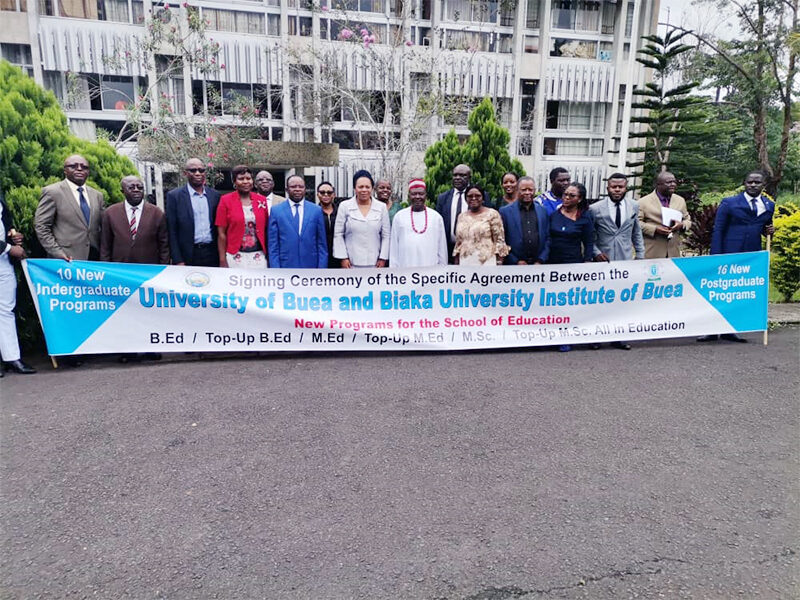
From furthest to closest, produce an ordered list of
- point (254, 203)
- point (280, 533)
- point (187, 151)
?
point (187, 151), point (254, 203), point (280, 533)

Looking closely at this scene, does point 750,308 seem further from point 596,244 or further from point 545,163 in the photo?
point 545,163

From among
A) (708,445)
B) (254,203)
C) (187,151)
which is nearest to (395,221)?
(254,203)

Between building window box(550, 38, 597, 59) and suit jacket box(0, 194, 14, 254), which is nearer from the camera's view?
suit jacket box(0, 194, 14, 254)

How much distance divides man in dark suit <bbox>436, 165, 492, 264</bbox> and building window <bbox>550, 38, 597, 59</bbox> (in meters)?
28.2

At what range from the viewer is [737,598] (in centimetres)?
256

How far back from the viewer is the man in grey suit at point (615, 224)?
683cm

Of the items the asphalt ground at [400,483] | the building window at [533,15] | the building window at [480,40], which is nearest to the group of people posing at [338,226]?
the asphalt ground at [400,483]

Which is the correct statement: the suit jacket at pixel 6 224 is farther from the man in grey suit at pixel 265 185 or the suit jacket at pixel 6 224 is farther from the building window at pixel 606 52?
the building window at pixel 606 52

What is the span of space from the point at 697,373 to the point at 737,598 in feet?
11.6

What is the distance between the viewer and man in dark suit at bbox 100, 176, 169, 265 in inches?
237

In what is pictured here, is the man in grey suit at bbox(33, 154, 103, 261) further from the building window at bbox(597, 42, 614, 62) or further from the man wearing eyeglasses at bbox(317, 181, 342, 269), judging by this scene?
the building window at bbox(597, 42, 614, 62)

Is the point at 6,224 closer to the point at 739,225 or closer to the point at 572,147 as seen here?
the point at 739,225

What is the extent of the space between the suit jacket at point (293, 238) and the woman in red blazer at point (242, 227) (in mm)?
140

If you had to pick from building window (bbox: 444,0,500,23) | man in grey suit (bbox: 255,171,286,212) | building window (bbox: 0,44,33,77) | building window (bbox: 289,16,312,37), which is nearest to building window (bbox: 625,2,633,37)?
building window (bbox: 444,0,500,23)
